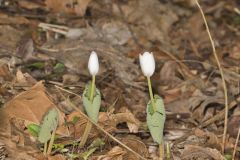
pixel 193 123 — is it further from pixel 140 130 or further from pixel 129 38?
pixel 129 38

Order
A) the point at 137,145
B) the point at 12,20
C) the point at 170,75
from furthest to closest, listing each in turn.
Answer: the point at 170,75
the point at 12,20
the point at 137,145

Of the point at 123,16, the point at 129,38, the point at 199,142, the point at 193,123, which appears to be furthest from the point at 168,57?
the point at 199,142

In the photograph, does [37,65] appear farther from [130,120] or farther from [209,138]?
[209,138]

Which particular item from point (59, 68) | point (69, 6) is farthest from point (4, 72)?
point (69, 6)

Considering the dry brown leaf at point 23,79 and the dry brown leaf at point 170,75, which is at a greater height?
the dry brown leaf at point 23,79

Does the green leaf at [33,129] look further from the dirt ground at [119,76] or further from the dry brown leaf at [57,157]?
the dry brown leaf at [57,157]

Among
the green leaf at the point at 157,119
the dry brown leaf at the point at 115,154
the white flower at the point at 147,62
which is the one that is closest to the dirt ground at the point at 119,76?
the dry brown leaf at the point at 115,154

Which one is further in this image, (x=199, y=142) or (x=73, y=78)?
(x=73, y=78)
